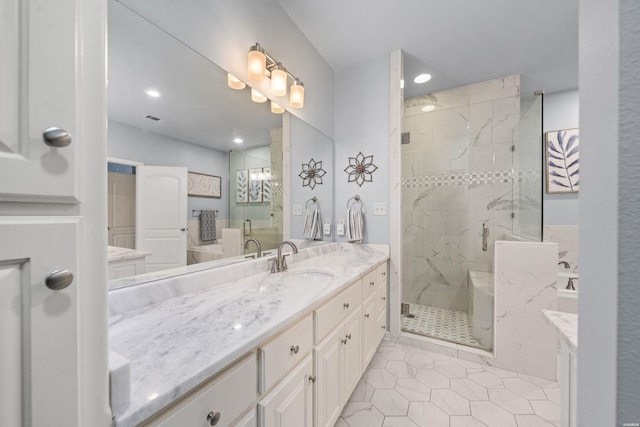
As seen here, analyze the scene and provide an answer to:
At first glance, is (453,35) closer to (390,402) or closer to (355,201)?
(355,201)

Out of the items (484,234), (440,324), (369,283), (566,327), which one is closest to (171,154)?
(369,283)

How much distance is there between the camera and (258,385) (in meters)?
0.73

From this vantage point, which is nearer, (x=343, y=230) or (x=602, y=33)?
(x=602, y=33)

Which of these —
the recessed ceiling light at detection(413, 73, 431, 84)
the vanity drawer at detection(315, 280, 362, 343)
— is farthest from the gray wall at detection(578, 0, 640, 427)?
the recessed ceiling light at detection(413, 73, 431, 84)

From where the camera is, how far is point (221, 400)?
1.99 ft

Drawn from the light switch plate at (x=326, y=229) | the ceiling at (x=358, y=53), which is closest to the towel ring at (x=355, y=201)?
the light switch plate at (x=326, y=229)

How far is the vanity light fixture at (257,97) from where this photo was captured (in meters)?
1.52

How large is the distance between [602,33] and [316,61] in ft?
7.29

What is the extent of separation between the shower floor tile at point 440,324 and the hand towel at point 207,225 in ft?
6.65

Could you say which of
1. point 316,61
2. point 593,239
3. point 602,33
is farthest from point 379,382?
point 316,61

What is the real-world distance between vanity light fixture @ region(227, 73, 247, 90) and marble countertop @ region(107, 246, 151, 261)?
99 centimetres

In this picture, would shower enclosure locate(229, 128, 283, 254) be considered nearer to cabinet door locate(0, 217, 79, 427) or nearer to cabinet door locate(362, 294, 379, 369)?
cabinet door locate(362, 294, 379, 369)

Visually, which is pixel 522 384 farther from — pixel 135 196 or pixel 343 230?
pixel 135 196

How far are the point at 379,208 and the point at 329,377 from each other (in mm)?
1505
